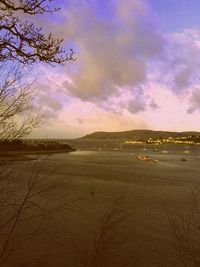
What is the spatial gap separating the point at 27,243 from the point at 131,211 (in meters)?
8.80

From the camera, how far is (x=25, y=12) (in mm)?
4449

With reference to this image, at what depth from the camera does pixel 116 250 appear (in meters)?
14.6

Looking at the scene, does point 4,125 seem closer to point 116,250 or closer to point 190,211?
point 116,250

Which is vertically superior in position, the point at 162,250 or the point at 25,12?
the point at 25,12

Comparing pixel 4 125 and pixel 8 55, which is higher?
pixel 8 55

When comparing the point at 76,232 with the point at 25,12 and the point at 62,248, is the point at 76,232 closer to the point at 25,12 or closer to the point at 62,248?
the point at 62,248

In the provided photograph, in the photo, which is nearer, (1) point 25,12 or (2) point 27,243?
(1) point 25,12

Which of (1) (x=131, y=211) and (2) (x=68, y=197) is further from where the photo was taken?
(2) (x=68, y=197)

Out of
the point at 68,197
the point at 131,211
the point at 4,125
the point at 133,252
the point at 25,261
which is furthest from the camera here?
the point at 68,197

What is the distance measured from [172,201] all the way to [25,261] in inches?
663

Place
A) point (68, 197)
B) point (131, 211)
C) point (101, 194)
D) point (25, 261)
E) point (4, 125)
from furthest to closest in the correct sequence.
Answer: point (101, 194) → point (68, 197) → point (131, 211) → point (25, 261) → point (4, 125)

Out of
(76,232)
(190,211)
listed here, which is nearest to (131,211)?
(190,211)

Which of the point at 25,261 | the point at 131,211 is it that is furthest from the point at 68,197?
the point at 25,261

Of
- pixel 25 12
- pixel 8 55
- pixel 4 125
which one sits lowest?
pixel 4 125
